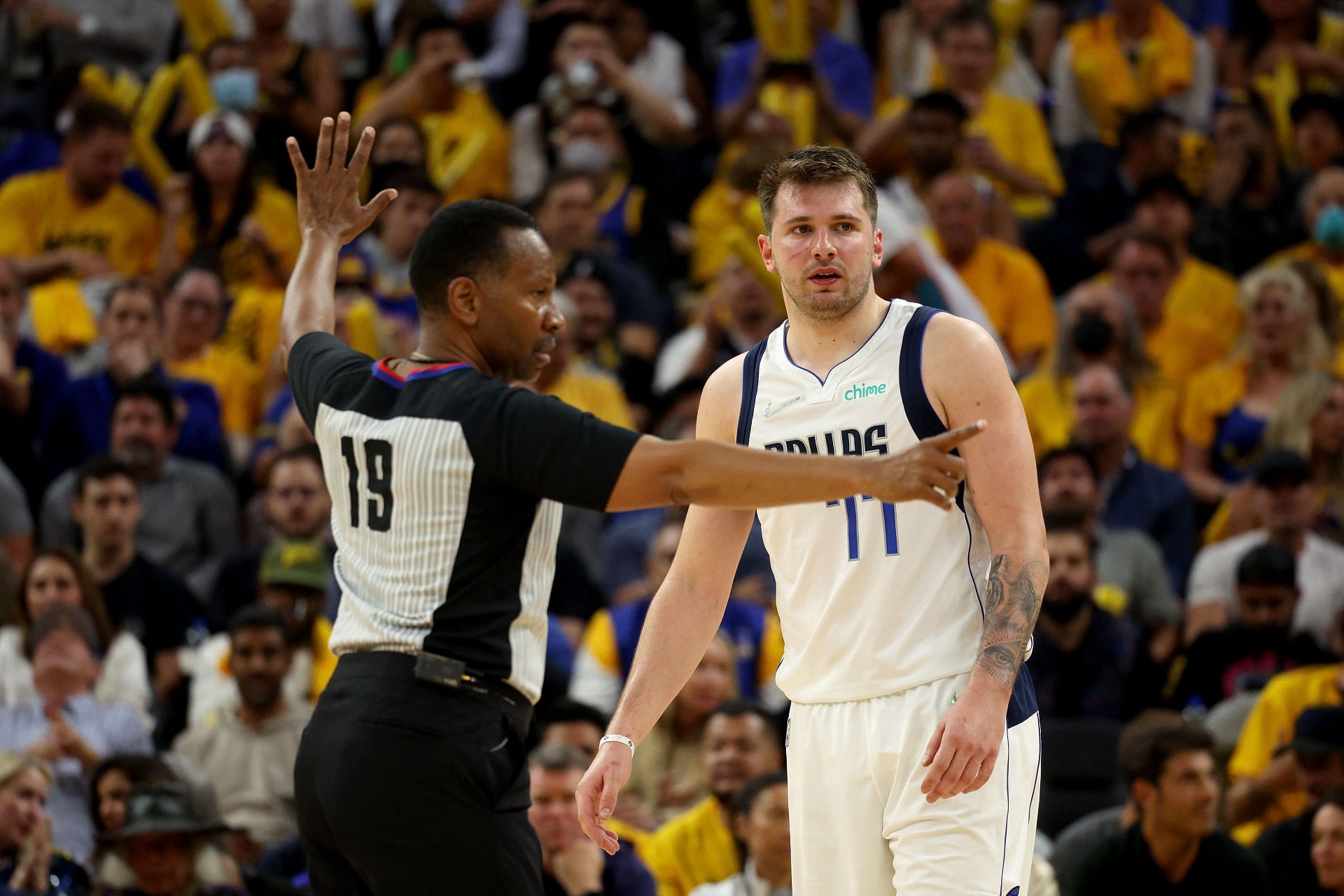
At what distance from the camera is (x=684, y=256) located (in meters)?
13.4

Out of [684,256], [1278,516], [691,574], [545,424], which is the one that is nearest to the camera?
[545,424]

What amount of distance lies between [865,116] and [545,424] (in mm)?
10227

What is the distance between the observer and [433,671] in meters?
4.14

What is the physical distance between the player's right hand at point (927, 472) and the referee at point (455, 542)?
236 mm

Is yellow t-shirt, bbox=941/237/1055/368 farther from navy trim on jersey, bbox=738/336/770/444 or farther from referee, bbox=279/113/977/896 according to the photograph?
referee, bbox=279/113/977/896

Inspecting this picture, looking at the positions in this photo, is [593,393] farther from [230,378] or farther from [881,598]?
[881,598]

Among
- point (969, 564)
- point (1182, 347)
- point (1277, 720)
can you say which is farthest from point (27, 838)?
point (1182, 347)

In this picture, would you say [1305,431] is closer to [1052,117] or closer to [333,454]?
[1052,117]

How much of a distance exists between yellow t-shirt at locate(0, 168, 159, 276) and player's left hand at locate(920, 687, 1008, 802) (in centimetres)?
978

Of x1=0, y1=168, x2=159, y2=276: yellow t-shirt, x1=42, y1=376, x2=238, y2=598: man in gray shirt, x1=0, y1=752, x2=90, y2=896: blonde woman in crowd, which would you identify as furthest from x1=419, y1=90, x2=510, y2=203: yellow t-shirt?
x1=0, y1=752, x2=90, y2=896: blonde woman in crowd

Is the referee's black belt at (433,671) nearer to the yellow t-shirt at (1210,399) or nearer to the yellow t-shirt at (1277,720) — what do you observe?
the yellow t-shirt at (1277,720)

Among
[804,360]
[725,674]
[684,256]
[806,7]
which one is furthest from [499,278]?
[806,7]

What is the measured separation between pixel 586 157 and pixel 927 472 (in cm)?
942

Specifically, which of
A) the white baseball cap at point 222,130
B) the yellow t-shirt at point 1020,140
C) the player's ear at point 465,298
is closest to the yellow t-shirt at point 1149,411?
the yellow t-shirt at point 1020,140
